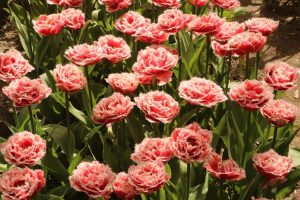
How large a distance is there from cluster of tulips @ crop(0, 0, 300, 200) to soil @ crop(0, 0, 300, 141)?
141cm

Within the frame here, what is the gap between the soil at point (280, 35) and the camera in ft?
14.2

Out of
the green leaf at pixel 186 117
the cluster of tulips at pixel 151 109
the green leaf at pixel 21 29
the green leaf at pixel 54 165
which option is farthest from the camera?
the green leaf at pixel 21 29

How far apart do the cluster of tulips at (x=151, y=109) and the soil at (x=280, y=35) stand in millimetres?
1415

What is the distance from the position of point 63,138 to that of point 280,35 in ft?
10.1

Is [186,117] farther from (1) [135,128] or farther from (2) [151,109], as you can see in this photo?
(2) [151,109]

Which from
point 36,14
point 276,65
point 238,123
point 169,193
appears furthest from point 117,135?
point 36,14

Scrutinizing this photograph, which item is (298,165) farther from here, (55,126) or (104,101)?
(55,126)

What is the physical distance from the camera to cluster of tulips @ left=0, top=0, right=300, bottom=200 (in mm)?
1703

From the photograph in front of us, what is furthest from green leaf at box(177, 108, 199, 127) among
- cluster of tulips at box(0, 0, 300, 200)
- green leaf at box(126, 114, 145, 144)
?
green leaf at box(126, 114, 145, 144)

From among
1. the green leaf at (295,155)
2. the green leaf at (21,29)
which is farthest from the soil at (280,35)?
the green leaf at (295,155)

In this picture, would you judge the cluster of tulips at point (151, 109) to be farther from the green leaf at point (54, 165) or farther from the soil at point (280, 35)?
the soil at point (280, 35)

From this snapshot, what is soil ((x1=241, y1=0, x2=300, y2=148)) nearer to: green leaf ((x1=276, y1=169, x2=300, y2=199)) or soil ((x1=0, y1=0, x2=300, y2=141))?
soil ((x1=0, y1=0, x2=300, y2=141))

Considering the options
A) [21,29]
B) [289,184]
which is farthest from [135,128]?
[21,29]

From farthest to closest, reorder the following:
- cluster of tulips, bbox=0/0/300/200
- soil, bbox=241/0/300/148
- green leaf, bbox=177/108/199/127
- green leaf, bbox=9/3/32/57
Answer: soil, bbox=241/0/300/148, green leaf, bbox=9/3/32/57, green leaf, bbox=177/108/199/127, cluster of tulips, bbox=0/0/300/200
